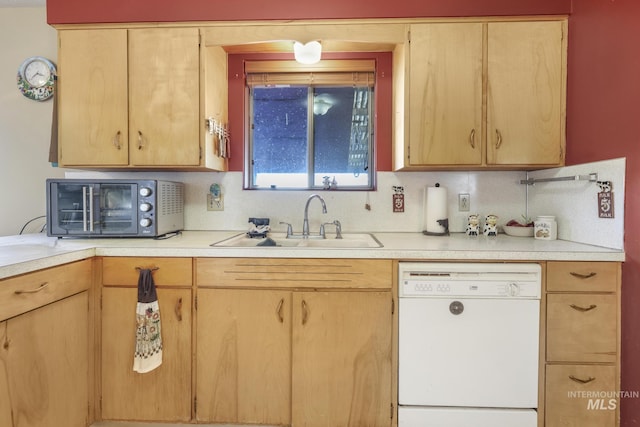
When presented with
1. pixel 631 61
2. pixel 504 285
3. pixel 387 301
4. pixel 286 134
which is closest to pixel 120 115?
pixel 286 134

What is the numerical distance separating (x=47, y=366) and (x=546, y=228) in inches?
96.5

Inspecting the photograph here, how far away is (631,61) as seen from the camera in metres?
1.37

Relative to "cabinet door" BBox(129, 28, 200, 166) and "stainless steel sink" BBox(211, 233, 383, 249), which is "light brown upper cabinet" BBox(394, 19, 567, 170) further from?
"cabinet door" BBox(129, 28, 200, 166)

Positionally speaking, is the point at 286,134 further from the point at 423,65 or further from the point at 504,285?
the point at 504,285

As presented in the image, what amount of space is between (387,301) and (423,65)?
1.26 meters

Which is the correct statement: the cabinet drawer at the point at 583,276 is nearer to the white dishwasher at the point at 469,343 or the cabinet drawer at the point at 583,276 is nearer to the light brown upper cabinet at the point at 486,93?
the white dishwasher at the point at 469,343

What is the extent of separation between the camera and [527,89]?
177cm

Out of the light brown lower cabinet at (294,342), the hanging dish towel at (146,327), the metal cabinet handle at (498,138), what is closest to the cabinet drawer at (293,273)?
the light brown lower cabinet at (294,342)

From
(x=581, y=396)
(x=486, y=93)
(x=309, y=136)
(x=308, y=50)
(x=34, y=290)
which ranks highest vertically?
(x=308, y=50)

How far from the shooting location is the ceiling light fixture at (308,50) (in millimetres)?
1855

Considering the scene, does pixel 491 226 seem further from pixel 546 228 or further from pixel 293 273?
pixel 293 273

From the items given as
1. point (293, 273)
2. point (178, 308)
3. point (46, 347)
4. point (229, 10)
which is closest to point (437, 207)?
point (293, 273)

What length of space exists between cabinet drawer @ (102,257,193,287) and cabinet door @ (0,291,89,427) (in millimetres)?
141

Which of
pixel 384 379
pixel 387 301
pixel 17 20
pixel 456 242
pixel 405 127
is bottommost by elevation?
pixel 384 379
